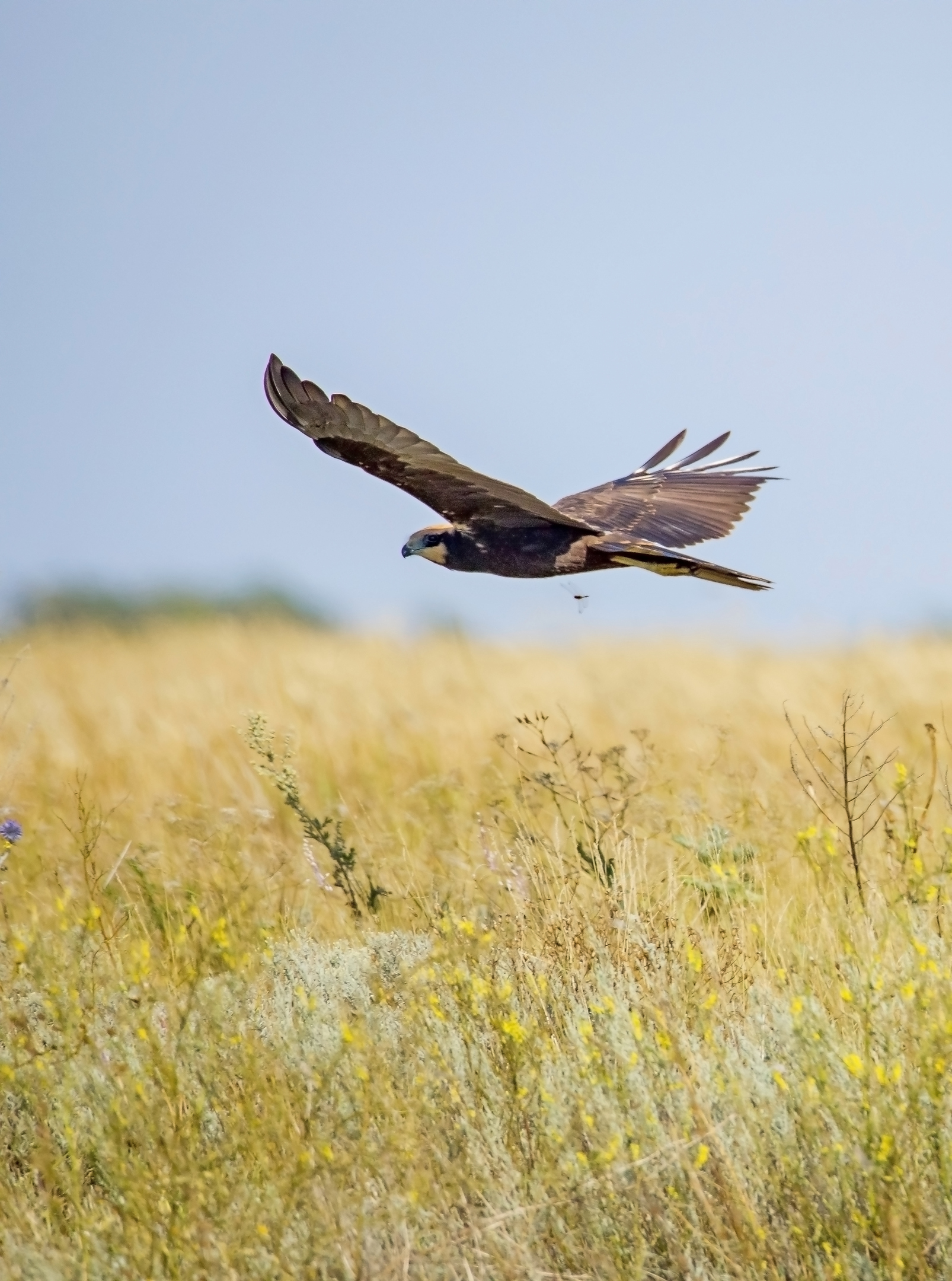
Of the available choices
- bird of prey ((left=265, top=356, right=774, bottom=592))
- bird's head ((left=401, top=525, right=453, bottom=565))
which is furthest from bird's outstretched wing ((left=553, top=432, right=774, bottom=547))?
bird's head ((left=401, top=525, right=453, bottom=565))

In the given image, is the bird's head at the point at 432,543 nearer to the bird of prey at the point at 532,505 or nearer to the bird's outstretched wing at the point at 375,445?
the bird of prey at the point at 532,505

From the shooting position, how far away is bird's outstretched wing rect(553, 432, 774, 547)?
5.54m

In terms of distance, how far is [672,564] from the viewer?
478 centimetres

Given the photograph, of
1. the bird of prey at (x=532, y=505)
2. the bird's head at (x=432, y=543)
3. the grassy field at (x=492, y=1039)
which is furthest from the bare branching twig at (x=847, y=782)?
the bird's head at (x=432, y=543)

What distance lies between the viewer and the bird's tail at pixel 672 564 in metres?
4.64

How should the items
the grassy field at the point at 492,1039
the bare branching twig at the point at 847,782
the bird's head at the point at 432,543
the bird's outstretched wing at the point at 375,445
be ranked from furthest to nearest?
the bird's head at the point at 432,543, the bird's outstretched wing at the point at 375,445, the bare branching twig at the point at 847,782, the grassy field at the point at 492,1039

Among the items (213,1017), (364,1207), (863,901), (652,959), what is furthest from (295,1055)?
(863,901)

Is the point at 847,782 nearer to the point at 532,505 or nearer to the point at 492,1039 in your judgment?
the point at 492,1039

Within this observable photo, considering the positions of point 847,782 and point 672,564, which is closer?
point 847,782

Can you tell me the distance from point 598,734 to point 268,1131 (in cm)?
521

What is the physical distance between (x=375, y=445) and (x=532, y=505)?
654mm

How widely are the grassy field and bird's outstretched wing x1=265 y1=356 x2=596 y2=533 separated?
2.88 feet

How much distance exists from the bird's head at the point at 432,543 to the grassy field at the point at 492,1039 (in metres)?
0.88

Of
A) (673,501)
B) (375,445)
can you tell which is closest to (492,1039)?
(375,445)
